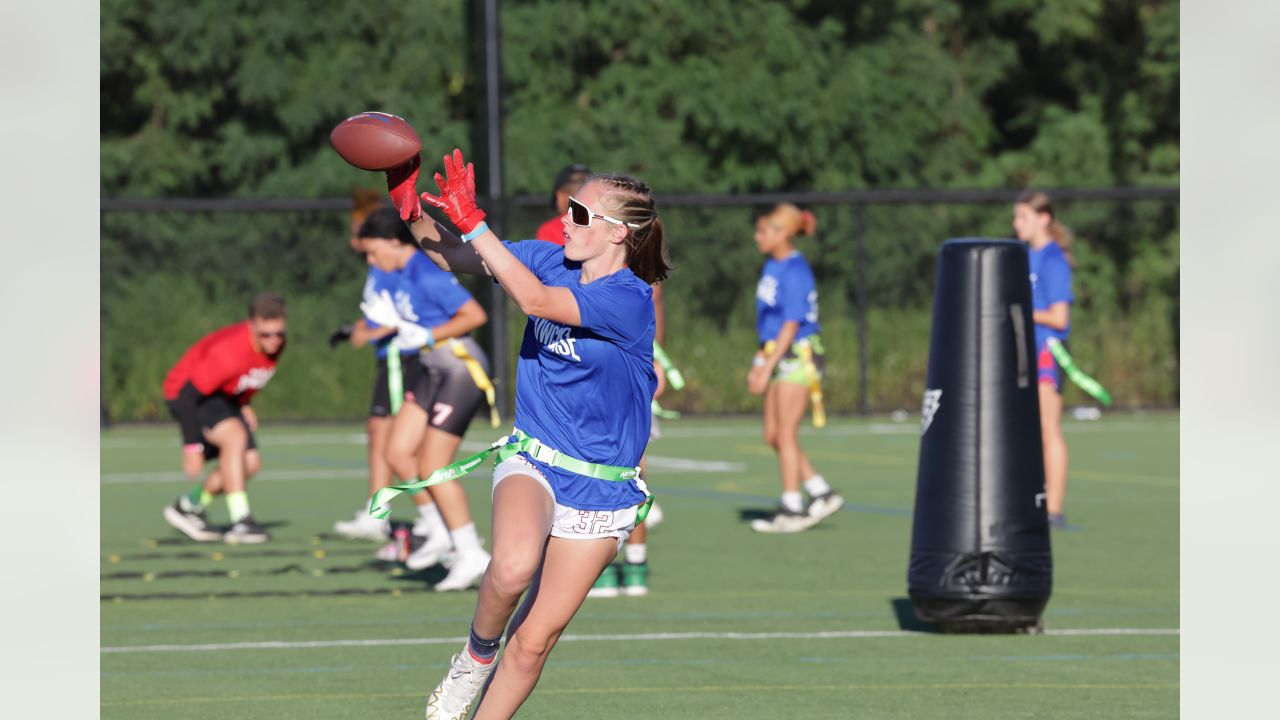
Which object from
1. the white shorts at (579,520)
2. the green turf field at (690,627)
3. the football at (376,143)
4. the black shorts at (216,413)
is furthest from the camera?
the black shorts at (216,413)

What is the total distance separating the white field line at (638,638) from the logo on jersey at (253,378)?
4456 millimetres

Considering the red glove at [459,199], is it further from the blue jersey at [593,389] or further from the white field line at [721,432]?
the white field line at [721,432]

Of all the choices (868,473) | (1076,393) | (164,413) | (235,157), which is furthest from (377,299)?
(235,157)

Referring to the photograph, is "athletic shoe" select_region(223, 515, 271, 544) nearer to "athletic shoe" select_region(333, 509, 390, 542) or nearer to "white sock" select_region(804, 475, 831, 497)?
"athletic shoe" select_region(333, 509, 390, 542)

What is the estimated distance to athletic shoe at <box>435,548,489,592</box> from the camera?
10.7 metres

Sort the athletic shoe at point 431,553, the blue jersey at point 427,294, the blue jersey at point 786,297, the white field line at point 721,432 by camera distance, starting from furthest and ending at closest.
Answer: the white field line at point 721,432
the blue jersey at point 786,297
the athletic shoe at point 431,553
the blue jersey at point 427,294

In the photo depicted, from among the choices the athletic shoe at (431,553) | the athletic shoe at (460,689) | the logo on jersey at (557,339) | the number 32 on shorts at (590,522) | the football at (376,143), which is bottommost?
the athletic shoe at (431,553)

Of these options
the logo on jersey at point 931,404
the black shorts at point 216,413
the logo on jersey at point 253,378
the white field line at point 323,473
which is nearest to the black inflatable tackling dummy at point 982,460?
the logo on jersey at point 931,404

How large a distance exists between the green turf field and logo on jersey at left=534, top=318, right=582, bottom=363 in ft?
6.32

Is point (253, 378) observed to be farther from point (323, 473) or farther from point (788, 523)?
point (323, 473)

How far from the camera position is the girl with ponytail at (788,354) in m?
13.1

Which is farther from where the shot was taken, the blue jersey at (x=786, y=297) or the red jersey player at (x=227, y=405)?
the red jersey player at (x=227, y=405)

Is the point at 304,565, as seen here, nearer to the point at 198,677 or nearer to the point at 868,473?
the point at 198,677

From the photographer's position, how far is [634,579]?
10672mm
